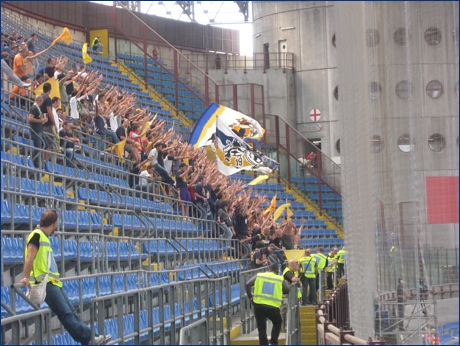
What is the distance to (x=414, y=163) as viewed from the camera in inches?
282

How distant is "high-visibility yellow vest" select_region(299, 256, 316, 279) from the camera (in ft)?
60.7

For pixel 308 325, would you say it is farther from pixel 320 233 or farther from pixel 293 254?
pixel 320 233

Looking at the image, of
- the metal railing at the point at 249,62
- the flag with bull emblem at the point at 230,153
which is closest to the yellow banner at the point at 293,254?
the flag with bull emblem at the point at 230,153

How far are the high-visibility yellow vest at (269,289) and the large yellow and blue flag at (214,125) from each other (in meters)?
9.33

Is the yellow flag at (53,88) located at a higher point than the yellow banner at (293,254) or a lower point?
higher

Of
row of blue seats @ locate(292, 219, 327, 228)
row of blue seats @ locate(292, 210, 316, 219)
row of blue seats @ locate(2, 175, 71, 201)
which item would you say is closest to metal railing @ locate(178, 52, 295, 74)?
row of blue seats @ locate(292, 210, 316, 219)

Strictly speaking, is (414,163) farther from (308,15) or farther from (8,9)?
(308,15)

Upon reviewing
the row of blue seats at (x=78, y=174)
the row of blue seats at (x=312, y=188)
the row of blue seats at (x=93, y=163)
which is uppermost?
the row of blue seats at (x=312, y=188)

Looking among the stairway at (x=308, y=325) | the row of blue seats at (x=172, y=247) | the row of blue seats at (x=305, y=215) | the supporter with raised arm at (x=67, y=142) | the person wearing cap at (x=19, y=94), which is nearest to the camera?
the row of blue seats at (x=172, y=247)

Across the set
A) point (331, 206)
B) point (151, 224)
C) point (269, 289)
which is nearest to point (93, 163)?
point (151, 224)

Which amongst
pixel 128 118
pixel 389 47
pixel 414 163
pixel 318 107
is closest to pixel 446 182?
pixel 414 163

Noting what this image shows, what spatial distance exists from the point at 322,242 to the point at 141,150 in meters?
11.3

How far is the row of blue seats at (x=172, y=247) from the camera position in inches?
551

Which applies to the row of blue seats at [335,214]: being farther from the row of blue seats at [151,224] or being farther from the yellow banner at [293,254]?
the row of blue seats at [151,224]
